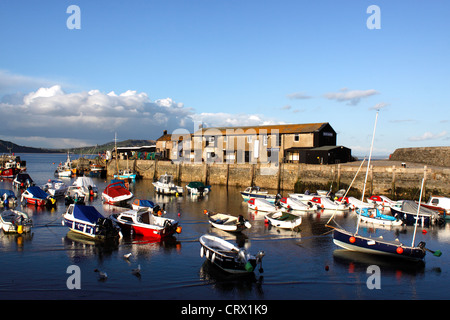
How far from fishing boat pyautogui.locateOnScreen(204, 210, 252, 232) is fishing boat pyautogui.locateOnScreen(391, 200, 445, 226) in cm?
1553

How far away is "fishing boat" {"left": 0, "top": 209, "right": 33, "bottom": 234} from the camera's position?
24844 millimetres

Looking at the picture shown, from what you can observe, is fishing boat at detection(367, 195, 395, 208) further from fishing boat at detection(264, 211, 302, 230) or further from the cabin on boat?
the cabin on boat

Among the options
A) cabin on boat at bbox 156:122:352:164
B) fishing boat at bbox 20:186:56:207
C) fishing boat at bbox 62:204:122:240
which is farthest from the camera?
cabin on boat at bbox 156:122:352:164

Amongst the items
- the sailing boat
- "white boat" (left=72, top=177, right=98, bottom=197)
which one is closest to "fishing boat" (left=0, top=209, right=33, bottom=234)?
"white boat" (left=72, top=177, right=98, bottom=197)

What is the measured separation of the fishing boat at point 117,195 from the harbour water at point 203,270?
11890 mm

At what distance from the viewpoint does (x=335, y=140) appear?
227ft

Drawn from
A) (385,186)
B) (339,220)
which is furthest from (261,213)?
(385,186)

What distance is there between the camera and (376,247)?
2139 centimetres

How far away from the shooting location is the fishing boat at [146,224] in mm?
24859

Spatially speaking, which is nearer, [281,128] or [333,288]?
[333,288]

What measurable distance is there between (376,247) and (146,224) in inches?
604

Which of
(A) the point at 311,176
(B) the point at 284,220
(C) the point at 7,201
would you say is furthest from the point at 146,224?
(A) the point at 311,176

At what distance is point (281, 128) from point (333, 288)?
5422 centimetres

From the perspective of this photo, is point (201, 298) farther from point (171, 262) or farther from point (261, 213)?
point (261, 213)
